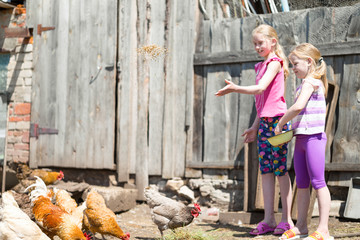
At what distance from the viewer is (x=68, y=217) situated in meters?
4.00

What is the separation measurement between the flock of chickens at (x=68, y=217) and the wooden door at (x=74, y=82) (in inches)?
78.2

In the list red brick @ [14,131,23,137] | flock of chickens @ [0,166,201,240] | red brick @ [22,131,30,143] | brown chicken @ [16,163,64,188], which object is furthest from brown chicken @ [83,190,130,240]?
red brick @ [14,131,23,137]

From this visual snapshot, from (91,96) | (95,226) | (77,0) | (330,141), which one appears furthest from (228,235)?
(77,0)

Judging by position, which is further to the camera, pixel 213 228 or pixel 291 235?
pixel 213 228

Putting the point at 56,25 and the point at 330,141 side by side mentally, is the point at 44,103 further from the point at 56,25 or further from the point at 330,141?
the point at 330,141

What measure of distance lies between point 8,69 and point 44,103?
0.84m

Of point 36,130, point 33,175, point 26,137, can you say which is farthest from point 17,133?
point 33,175

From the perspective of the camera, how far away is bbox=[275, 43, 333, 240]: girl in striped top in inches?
151

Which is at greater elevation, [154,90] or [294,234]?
[154,90]

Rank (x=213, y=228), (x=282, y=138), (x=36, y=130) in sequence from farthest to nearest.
→ 1. (x=36, y=130)
2. (x=213, y=228)
3. (x=282, y=138)

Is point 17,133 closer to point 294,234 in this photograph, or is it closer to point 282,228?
point 282,228

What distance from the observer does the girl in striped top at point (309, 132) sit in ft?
12.5

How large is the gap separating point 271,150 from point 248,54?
1.73m

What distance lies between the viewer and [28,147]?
723 cm
